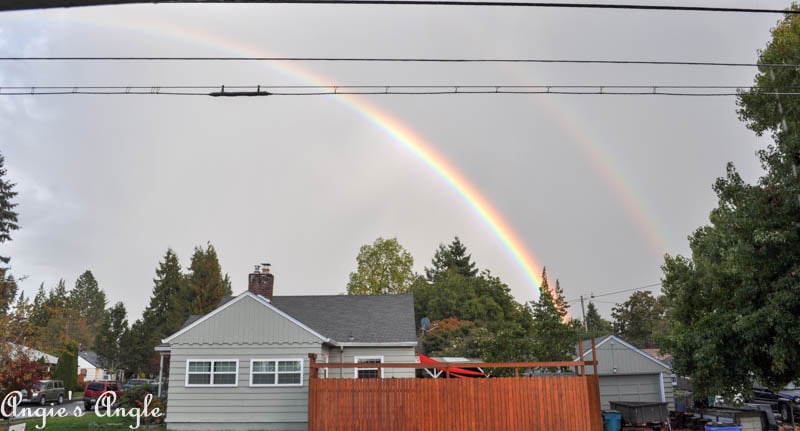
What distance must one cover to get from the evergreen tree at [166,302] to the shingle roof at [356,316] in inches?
1358

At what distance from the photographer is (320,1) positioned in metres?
3.84

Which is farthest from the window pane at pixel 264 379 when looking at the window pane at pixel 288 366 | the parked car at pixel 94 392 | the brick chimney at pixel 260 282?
the parked car at pixel 94 392

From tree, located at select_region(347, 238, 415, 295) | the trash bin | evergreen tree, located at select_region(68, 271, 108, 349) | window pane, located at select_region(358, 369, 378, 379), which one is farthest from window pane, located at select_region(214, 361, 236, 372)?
evergreen tree, located at select_region(68, 271, 108, 349)

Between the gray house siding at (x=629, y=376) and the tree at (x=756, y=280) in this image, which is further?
the gray house siding at (x=629, y=376)

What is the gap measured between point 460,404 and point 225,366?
883 centimetres

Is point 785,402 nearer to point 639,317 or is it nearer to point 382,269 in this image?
point 382,269

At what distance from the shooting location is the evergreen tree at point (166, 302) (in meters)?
56.1

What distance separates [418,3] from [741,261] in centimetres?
1189

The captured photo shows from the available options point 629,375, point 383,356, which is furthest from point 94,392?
point 629,375

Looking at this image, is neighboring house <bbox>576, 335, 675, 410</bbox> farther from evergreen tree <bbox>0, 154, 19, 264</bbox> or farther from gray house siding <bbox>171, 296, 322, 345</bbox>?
evergreen tree <bbox>0, 154, 19, 264</bbox>

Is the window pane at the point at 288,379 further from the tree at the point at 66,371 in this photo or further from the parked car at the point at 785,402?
the tree at the point at 66,371

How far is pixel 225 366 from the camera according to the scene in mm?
19797

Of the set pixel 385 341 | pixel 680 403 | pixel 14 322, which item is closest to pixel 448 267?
pixel 680 403

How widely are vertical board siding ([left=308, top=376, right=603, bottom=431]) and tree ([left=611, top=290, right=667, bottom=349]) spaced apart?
197 feet
